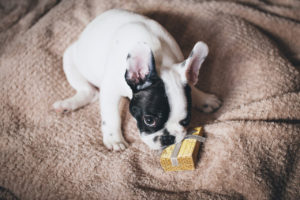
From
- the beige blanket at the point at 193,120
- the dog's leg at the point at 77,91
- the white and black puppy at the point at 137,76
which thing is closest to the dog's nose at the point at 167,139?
the white and black puppy at the point at 137,76

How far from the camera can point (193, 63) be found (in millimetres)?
1278

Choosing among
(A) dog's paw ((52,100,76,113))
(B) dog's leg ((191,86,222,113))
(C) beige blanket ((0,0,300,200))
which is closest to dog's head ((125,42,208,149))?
(C) beige blanket ((0,0,300,200))

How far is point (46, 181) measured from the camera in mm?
1431

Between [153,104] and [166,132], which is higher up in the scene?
[153,104]

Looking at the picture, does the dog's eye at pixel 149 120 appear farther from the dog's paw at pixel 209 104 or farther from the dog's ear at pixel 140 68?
the dog's paw at pixel 209 104

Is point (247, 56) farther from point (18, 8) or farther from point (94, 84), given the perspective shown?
point (18, 8)

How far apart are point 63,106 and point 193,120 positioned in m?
0.86

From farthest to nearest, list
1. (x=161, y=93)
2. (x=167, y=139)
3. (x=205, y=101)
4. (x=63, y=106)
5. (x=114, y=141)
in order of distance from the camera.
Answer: (x=63, y=106) → (x=205, y=101) → (x=114, y=141) → (x=167, y=139) → (x=161, y=93)

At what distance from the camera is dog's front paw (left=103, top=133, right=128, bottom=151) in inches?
59.8

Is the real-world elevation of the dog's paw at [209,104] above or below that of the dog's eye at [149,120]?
below

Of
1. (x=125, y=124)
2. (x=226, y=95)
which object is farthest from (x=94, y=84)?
(x=226, y=95)

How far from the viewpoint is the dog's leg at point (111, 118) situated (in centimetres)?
155

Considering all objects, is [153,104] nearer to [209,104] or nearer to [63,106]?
[209,104]

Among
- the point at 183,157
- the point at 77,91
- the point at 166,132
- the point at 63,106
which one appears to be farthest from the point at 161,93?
the point at 77,91
